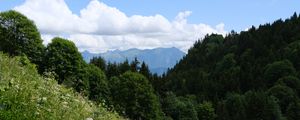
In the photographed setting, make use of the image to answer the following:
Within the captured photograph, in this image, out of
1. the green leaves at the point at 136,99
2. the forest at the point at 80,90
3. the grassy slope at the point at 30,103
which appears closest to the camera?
the grassy slope at the point at 30,103

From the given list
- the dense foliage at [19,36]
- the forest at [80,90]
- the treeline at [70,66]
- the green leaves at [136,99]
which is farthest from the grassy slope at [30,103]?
the green leaves at [136,99]

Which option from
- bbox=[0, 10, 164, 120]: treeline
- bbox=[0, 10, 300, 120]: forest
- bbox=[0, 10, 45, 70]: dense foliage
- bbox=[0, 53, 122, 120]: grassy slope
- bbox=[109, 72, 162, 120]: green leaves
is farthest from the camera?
bbox=[109, 72, 162, 120]: green leaves

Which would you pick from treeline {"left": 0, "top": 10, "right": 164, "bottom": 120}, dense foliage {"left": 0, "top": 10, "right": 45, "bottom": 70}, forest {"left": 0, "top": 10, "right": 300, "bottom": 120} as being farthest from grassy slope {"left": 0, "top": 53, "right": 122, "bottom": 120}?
dense foliage {"left": 0, "top": 10, "right": 45, "bottom": 70}

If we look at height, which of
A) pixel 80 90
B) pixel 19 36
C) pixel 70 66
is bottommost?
pixel 80 90

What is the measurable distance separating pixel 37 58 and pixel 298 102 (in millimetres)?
118628

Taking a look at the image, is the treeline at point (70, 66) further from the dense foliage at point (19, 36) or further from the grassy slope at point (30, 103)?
the grassy slope at point (30, 103)

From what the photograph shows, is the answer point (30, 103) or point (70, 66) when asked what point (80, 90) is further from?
point (70, 66)

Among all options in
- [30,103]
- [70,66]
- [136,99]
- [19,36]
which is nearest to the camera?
[30,103]

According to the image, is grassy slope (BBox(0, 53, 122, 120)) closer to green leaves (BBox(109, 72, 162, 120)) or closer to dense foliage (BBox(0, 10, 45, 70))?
dense foliage (BBox(0, 10, 45, 70))

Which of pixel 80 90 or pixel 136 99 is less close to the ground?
pixel 136 99

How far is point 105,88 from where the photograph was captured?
88812 millimetres

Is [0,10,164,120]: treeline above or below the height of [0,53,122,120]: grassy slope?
above

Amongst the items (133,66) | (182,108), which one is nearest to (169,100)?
(182,108)

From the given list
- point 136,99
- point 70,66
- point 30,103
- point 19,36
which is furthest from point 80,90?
point 136,99
